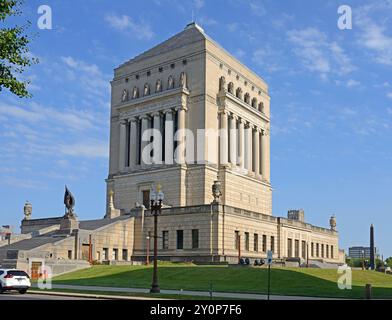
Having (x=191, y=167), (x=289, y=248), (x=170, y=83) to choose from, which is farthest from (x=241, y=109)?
(x=289, y=248)

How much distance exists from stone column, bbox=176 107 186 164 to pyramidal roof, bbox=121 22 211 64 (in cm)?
1166

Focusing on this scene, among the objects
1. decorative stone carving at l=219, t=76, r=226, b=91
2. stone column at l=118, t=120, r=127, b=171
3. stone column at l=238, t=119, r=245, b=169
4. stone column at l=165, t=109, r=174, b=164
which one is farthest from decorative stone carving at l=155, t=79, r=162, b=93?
stone column at l=238, t=119, r=245, b=169

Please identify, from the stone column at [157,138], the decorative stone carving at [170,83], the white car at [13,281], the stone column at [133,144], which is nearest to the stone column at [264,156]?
the stone column at [157,138]

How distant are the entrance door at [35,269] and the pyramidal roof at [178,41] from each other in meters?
47.3

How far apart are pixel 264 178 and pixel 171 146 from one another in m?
20.7

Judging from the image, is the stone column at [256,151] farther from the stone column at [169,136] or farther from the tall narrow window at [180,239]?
the tall narrow window at [180,239]

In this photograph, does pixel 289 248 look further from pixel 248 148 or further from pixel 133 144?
pixel 133 144

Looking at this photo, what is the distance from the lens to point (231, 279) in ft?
153

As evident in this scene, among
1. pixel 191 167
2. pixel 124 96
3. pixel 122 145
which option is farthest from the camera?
pixel 124 96

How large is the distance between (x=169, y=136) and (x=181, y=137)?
2984 mm

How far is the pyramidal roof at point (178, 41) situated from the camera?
91312 millimetres

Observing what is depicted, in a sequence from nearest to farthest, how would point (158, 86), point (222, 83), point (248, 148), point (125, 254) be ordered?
point (125, 254)
point (222, 83)
point (158, 86)
point (248, 148)

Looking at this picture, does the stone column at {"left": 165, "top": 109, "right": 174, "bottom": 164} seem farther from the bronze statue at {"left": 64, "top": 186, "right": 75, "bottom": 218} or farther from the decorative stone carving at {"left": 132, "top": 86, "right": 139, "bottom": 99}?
the bronze statue at {"left": 64, "top": 186, "right": 75, "bottom": 218}

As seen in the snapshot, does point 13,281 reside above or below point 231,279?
above
